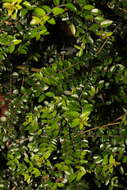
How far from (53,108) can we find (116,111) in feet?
1.27

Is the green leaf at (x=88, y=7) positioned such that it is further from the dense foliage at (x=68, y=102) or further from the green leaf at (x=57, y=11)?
the green leaf at (x=57, y=11)

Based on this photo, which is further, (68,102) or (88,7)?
(68,102)

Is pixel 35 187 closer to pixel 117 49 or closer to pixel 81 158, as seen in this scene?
pixel 81 158

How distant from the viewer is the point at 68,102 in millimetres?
1311

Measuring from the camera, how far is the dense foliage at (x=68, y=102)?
1.27 metres

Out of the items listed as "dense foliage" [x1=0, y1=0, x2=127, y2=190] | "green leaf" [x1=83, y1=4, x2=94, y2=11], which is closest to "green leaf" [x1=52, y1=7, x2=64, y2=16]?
"dense foliage" [x1=0, y1=0, x2=127, y2=190]

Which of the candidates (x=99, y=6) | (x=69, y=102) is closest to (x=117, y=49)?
(x=99, y=6)

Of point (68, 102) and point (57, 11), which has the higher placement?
point (57, 11)

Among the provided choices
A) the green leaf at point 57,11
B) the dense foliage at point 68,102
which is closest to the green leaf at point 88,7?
the dense foliage at point 68,102

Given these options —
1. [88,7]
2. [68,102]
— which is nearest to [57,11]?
[88,7]

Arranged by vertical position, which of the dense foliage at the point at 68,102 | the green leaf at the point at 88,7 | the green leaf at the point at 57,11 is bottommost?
the dense foliage at the point at 68,102

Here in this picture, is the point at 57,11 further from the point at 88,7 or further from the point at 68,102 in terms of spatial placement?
the point at 68,102

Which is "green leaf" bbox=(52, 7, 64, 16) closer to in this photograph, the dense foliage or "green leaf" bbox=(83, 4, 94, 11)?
the dense foliage

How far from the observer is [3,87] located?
1749mm
